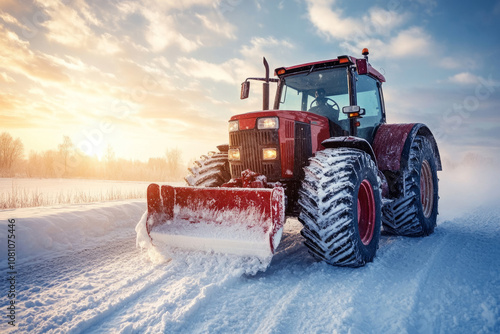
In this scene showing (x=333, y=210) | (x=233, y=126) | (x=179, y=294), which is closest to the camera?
(x=179, y=294)

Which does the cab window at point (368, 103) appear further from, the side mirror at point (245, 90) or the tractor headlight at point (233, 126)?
the tractor headlight at point (233, 126)

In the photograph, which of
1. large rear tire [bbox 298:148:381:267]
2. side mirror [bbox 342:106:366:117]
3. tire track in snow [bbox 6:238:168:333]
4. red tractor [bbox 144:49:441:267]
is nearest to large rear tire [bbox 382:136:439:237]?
red tractor [bbox 144:49:441:267]

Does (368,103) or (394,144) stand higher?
(368,103)

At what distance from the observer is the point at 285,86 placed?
15.2ft

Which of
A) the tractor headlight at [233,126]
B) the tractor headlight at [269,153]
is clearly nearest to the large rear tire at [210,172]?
the tractor headlight at [233,126]

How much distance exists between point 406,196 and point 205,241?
3176mm

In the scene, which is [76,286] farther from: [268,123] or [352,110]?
[352,110]

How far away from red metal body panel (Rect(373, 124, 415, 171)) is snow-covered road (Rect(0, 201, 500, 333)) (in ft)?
4.34

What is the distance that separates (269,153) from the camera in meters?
3.49

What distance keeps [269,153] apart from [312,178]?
2.66ft

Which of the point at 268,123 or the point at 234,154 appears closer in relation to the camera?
the point at 268,123

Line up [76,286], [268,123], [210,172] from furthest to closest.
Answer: [210,172]
[268,123]
[76,286]

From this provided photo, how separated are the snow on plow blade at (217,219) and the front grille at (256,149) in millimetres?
740

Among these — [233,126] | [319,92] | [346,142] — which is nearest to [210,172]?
[233,126]
